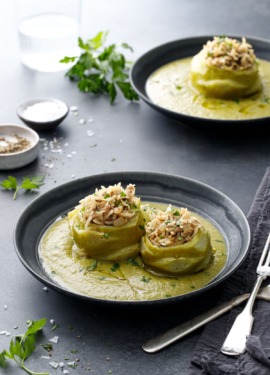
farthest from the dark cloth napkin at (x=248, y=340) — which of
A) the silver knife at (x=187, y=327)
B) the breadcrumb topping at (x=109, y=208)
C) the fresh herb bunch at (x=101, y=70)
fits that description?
the fresh herb bunch at (x=101, y=70)

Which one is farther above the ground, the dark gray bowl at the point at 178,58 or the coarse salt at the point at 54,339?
the dark gray bowl at the point at 178,58

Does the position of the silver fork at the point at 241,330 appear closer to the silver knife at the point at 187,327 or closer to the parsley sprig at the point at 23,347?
the silver knife at the point at 187,327

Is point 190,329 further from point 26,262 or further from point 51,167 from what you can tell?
point 51,167

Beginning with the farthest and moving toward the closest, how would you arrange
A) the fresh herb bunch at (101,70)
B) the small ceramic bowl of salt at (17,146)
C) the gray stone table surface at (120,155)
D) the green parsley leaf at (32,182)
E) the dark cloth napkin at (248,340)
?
the fresh herb bunch at (101,70) → the small ceramic bowl of salt at (17,146) → the green parsley leaf at (32,182) → the gray stone table surface at (120,155) → the dark cloth napkin at (248,340)

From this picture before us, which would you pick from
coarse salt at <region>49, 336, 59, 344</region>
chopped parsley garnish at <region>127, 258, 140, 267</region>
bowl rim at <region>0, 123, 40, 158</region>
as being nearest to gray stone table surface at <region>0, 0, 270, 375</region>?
coarse salt at <region>49, 336, 59, 344</region>

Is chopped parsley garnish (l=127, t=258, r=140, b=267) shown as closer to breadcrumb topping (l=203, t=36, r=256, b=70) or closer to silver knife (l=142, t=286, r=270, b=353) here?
silver knife (l=142, t=286, r=270, b=353)

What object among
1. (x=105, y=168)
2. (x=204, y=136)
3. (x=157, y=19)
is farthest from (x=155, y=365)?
(x=157, y=19)
